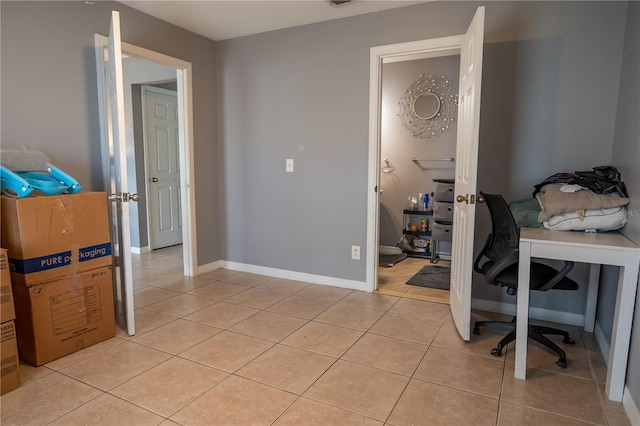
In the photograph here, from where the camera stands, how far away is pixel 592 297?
2523 millimetres

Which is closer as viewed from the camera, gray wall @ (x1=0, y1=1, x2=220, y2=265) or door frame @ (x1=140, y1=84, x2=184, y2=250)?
gray wall @ (x1=0, y1=1, x2=220, y2=265)

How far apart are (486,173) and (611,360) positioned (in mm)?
1430

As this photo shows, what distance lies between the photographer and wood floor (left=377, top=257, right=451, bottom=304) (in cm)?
326

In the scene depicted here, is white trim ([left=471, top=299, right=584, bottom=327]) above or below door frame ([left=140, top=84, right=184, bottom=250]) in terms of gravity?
below

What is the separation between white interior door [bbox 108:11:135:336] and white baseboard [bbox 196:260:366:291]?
4.59 ft

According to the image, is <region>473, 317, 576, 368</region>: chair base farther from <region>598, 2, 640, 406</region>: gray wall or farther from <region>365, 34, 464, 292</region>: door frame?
<region>365, 34, 464, 292</region>: door frame

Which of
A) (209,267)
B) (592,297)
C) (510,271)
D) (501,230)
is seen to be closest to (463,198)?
(501,230)

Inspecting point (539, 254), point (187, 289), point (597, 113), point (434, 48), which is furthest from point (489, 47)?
point (187, 289)

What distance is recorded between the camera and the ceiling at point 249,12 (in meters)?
2.88

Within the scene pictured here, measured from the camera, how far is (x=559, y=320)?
2.71 metres

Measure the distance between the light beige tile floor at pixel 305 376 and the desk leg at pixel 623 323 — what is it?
127 millimetres

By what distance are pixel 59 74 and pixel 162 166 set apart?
8.36ft

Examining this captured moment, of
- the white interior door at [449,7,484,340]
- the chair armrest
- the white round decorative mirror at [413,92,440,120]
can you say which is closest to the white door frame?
the white interior door at [449,7,484,340]

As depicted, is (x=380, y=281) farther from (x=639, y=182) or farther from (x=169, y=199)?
(x=169, y=199)
